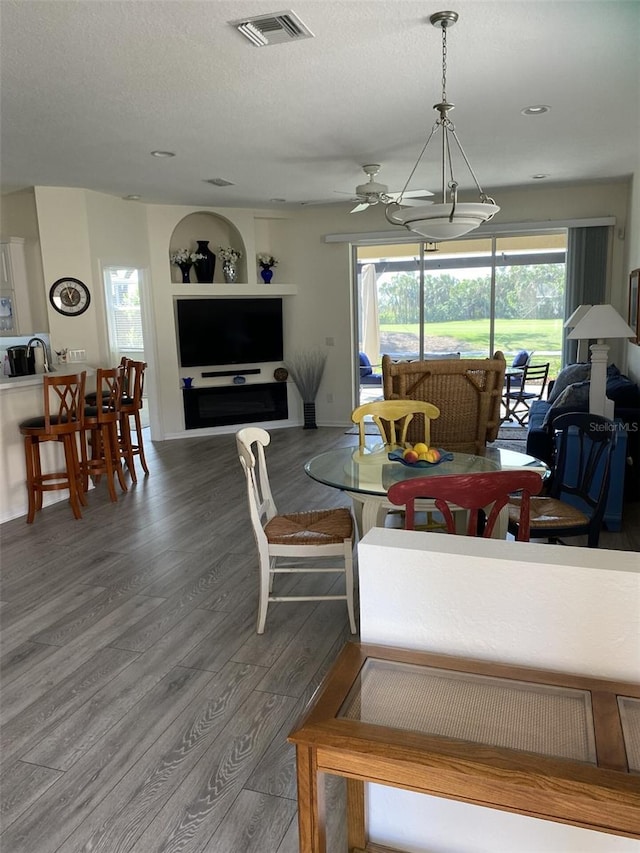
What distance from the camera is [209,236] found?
26.6ft

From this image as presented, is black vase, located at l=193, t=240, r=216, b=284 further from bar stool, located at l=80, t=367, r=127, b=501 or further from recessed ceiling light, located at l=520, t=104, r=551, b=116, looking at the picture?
recessed ceiling light, located at l=520, t=104, r=551, b=116

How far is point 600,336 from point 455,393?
1278mm

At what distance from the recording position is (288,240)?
27.2ft

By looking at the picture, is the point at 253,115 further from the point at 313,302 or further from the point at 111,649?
the point at 313,302

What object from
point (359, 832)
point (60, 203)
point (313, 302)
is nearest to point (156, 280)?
point (60, 203)

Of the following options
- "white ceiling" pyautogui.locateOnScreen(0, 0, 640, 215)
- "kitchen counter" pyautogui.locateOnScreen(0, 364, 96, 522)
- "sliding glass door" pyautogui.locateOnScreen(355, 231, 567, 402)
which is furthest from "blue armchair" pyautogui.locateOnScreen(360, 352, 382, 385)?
Answer: "kitchen counter" pyautogui.locateOnScreen(0, 364, 96, 522)

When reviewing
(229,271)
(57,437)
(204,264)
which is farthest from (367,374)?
(57,437)

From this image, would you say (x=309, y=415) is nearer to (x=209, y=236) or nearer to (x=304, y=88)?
(x=209, y=236)

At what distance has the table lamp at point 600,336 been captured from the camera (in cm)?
442

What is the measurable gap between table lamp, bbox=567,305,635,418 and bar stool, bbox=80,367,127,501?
374cm

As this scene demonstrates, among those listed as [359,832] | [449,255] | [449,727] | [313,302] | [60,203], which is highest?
[60,203]

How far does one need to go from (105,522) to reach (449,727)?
13.1ft

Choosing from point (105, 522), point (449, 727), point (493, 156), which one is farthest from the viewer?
point (493, 156)

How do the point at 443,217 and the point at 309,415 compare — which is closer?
the point at 443,217
